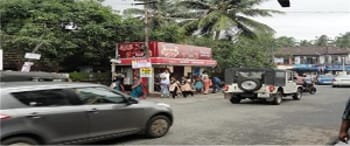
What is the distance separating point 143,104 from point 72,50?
19059mm

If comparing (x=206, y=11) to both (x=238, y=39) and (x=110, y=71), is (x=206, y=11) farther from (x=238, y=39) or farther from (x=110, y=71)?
(x=110, y=71)

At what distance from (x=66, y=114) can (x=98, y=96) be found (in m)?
1.00

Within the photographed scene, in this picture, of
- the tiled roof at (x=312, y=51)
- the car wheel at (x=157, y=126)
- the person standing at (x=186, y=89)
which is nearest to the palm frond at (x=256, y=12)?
the person standing at (x=186, y=89)

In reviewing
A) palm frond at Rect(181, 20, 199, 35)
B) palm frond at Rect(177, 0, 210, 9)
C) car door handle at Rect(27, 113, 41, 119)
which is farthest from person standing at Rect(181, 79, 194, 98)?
palm frond at Rect(177, 0, 210, 9)

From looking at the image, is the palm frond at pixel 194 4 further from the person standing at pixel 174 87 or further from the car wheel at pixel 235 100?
the car wheel at pixel 235 100

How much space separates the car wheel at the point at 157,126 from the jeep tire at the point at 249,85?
34.2 ft

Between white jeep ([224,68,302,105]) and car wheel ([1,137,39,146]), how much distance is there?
14.0 metres

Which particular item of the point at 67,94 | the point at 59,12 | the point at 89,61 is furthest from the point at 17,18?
the point at 67,94

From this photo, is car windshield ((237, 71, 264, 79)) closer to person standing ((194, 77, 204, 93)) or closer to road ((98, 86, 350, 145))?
road ((98, 86, 350, 145))

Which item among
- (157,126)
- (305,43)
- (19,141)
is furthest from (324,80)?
(305,43)

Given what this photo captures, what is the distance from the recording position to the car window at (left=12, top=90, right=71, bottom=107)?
26.1 ft

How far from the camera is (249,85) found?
2072 centimetres

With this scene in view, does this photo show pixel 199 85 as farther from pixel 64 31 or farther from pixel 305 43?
pixel 305 43

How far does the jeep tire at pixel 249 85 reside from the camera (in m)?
20.5
